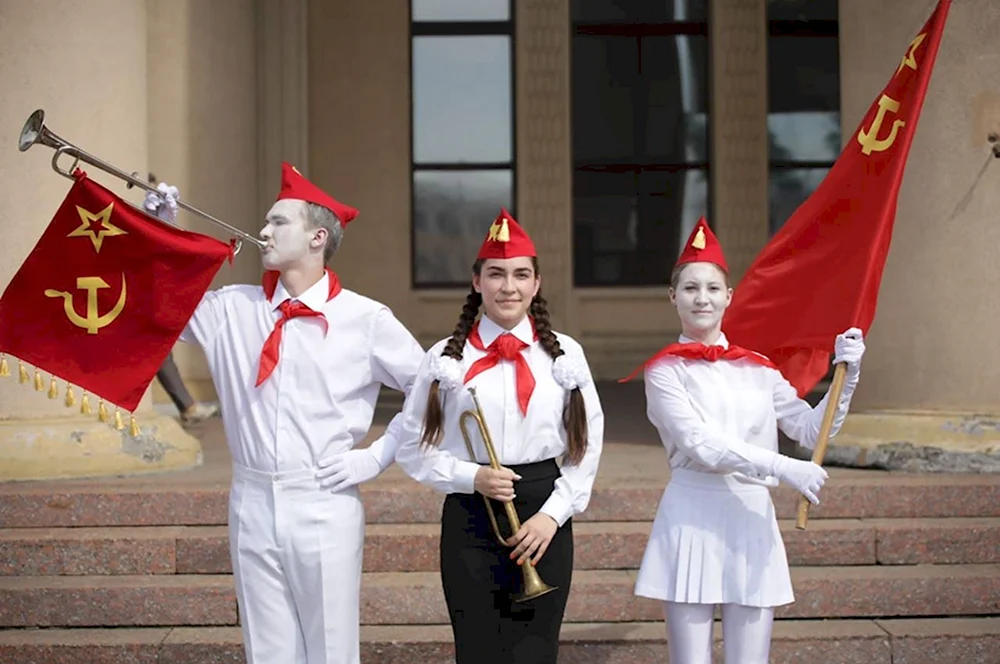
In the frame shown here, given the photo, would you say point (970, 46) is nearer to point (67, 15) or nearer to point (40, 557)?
point (67, 15)

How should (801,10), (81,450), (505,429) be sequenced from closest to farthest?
(505,429) < (81,450) < (801,10)

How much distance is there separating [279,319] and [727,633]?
5.37ft

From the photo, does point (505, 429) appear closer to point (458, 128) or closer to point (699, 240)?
point (699, 240)

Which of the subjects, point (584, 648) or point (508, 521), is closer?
point (508, 521)

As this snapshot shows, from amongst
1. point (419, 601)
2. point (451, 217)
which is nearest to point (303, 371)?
point (419, 601)

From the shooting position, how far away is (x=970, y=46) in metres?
6.92

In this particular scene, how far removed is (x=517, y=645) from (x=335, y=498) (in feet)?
2.23

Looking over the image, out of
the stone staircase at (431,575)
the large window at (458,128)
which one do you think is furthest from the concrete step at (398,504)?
the large window at (458,128)

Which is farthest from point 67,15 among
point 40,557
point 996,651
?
point 996,651

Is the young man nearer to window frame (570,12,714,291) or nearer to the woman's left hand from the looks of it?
the woman's left hand

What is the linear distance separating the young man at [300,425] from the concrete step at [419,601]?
1.51 metres

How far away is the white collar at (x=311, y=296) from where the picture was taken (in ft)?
12.7

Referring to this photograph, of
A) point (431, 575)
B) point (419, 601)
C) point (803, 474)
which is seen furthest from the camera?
point (431, 575)

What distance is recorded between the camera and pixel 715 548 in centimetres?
392
